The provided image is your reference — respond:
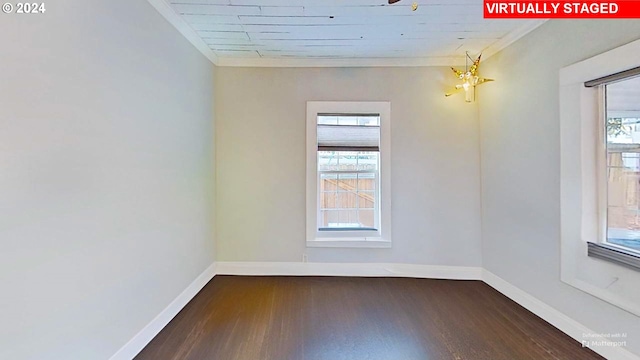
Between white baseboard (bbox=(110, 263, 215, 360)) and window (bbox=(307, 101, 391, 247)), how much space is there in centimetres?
133

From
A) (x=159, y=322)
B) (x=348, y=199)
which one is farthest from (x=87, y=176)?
(x=348, y=199)

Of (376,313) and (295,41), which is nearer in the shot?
(376,313)

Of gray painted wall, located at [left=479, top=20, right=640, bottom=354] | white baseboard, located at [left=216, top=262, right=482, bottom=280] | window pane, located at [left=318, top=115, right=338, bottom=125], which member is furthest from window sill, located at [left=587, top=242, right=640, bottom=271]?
window pane, located at [left=318, top=115, right=338, bottom=125]

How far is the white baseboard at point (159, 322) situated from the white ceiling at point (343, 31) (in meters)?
2.47

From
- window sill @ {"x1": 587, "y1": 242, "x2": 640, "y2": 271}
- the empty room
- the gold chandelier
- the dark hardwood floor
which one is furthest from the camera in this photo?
the gold chandelier

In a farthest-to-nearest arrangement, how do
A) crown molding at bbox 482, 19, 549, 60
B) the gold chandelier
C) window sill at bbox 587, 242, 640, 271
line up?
the gold chandelier
crown molding at bbox 482, 19, 549, 60
window sill at bbox 587, 242, 640, 271

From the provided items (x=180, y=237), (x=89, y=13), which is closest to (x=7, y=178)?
(x=89, y=13)

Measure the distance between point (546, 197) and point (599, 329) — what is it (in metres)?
1.03

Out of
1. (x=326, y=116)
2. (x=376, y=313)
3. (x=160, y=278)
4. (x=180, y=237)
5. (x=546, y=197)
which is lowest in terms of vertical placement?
(x=376, y=313)

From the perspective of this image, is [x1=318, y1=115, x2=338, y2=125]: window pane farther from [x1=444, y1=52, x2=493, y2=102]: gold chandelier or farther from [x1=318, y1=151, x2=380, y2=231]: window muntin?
[x1=444, y1=52, x2=493, y2=102]: gold chandelier

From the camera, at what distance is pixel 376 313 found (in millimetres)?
2869

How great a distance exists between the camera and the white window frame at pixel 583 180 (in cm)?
223

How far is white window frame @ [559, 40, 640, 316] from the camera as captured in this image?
2230 millimetres

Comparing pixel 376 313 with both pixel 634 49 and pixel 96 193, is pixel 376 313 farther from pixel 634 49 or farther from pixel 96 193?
pixel 634 49
